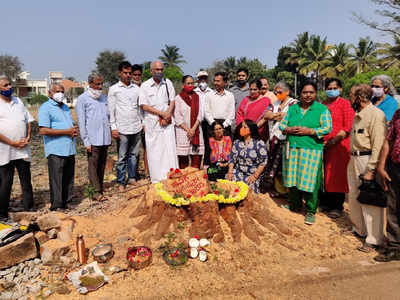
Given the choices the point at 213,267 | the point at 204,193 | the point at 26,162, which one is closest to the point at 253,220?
the point at 204,193

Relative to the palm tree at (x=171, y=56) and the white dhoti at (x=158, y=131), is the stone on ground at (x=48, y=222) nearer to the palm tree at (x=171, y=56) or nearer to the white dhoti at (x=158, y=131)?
the white dhoti at (x=158, y=131)

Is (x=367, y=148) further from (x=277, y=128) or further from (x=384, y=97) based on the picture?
(x=277, y=128)

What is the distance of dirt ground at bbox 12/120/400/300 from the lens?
3.01 metres

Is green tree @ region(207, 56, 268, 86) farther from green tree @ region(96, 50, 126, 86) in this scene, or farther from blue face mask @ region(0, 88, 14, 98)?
blue face mask @ region(0, 88, 14, 98)

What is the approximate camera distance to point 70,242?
381 cm

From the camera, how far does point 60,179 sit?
4871 millimetres

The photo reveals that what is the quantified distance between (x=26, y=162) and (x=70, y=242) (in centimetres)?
186

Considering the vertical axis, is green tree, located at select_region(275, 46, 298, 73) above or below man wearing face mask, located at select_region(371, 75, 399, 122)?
above

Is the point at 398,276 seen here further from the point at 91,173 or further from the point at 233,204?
the point at 91,173

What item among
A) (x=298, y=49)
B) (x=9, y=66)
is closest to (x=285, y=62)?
(x=298, y=49)

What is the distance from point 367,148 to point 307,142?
823 mm

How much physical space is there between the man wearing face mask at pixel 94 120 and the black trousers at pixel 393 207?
4.52m

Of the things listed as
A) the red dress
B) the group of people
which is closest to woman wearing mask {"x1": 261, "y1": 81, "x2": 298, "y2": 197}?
the group of people

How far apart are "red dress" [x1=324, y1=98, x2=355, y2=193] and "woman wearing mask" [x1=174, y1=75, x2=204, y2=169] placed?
90.9 inches
